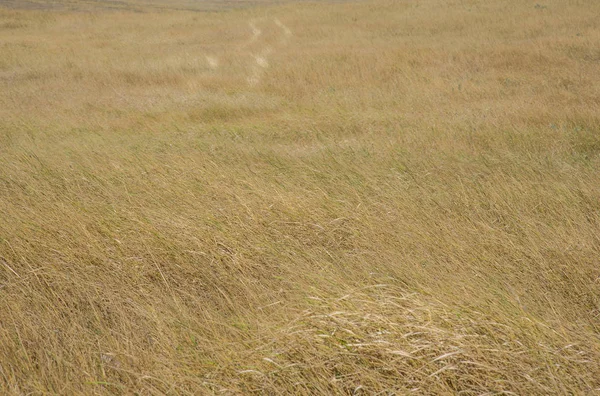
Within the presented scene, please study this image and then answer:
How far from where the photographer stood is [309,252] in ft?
10.1

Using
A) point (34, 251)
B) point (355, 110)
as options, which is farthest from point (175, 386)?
point (355, 110)

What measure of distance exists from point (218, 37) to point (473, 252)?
22.4m

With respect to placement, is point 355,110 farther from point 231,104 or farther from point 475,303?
point 475,303

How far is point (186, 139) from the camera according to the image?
6.51 m

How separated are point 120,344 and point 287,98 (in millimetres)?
8292

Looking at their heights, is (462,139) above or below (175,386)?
below

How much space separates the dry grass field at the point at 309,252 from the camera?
6.71ft

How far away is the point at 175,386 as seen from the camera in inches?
78.3

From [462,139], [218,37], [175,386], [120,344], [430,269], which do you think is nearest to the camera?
[175,386]

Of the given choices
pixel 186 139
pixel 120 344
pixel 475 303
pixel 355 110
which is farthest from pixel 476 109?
pixel 120 344

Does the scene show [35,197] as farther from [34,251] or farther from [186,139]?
[186,139]

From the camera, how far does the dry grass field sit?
6.71 feet

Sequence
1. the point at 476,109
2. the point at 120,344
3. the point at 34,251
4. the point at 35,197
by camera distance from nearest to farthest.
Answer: the point at 120,344, the point at 34,251, the point at 35,197, the point at 476,109

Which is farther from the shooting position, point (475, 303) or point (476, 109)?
point (476, 109)
